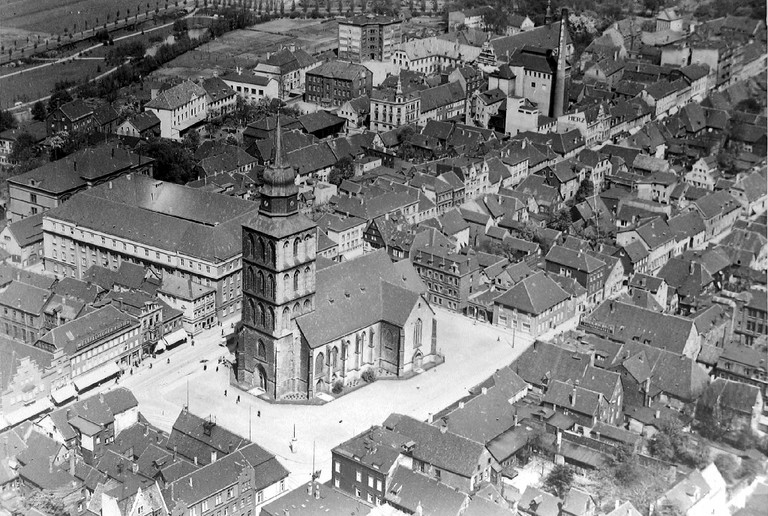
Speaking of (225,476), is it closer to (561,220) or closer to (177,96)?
(561,220)

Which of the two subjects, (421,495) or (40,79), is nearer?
(421,495)

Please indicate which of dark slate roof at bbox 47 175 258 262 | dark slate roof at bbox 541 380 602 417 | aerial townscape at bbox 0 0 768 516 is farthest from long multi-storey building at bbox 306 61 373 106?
dark slate roof at bbox 541 380 602 417

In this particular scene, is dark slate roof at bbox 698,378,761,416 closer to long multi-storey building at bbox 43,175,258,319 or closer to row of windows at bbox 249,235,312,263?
row of windows at bbox 249,235,312,263

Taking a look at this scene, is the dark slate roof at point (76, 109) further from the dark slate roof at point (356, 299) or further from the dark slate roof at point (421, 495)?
the dark slate roof at point (421, 495)

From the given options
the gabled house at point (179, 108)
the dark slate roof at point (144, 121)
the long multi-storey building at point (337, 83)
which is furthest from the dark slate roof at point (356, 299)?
the long multi-storey building at point (337, 83)

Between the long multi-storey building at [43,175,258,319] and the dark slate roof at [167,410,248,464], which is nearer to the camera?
the dark slate roof at [167,410,248,464]

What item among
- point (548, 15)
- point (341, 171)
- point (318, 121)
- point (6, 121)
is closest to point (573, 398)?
point (341, 171)

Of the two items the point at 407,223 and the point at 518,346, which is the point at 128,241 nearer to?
the point at 407,223
